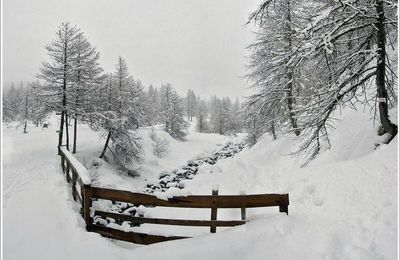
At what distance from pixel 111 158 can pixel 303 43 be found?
24.1 meters

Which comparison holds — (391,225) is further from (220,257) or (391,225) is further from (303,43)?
(303,43)

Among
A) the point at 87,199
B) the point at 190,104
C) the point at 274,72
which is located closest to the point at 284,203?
the point at 87,199

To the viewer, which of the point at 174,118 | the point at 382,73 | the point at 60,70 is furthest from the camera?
the point at 174,118

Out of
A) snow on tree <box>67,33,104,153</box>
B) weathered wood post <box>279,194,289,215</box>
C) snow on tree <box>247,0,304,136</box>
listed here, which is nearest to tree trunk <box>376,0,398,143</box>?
weathered wood post <box>279,194,289,215</box>

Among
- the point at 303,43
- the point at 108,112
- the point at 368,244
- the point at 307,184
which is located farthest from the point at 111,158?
the point at 368,244

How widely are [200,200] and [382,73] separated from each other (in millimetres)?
6162

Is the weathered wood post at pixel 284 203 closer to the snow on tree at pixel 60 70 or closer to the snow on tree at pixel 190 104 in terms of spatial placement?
the snow on tree at pixel 60 70

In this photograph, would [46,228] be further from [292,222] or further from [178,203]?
[292,222]

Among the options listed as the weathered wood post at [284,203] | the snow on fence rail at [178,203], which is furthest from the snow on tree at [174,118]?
the weathered wood post at [284,203]

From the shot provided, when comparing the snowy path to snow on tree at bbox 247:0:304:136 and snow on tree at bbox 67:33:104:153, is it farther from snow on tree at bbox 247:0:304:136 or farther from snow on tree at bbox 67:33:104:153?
snow on tree at bbox 67:33:104:153

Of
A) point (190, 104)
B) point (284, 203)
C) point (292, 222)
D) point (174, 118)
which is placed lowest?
point (292, 222)

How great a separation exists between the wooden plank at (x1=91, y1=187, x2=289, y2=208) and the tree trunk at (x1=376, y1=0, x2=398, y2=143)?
4.61 m

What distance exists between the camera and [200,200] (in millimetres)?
5438

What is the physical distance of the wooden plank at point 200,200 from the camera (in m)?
5.38
